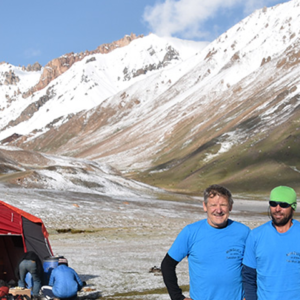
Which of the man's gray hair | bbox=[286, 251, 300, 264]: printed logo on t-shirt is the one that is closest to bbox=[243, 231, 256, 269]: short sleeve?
bbox=[286, 251, 300, 264]: printed logo on t-shirt

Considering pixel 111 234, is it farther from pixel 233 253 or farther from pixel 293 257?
pixel 293 257

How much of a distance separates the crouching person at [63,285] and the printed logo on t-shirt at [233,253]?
6644 mm

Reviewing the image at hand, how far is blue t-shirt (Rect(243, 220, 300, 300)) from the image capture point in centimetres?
625

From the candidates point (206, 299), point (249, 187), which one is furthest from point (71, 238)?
point (249, 187)

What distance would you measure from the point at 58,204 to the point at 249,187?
5173 cm

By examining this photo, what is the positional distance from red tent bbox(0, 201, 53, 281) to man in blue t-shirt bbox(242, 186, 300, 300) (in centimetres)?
1155

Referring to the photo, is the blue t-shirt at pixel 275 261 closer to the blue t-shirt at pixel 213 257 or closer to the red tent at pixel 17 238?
the blue t-shirt at pixel 213 257

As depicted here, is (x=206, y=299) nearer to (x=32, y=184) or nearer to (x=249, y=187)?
(x=32, y=184)

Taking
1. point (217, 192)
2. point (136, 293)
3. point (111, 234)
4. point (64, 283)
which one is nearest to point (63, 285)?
point (64, 283)

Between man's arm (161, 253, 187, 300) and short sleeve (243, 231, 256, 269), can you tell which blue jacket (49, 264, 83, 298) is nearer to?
man's arm (161, 253, 187, 300)

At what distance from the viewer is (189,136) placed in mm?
157125

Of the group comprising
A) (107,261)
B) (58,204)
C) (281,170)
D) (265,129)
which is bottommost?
(107,261)

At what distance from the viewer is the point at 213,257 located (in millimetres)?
6746

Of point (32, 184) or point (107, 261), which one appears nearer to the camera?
point (107, 261)
